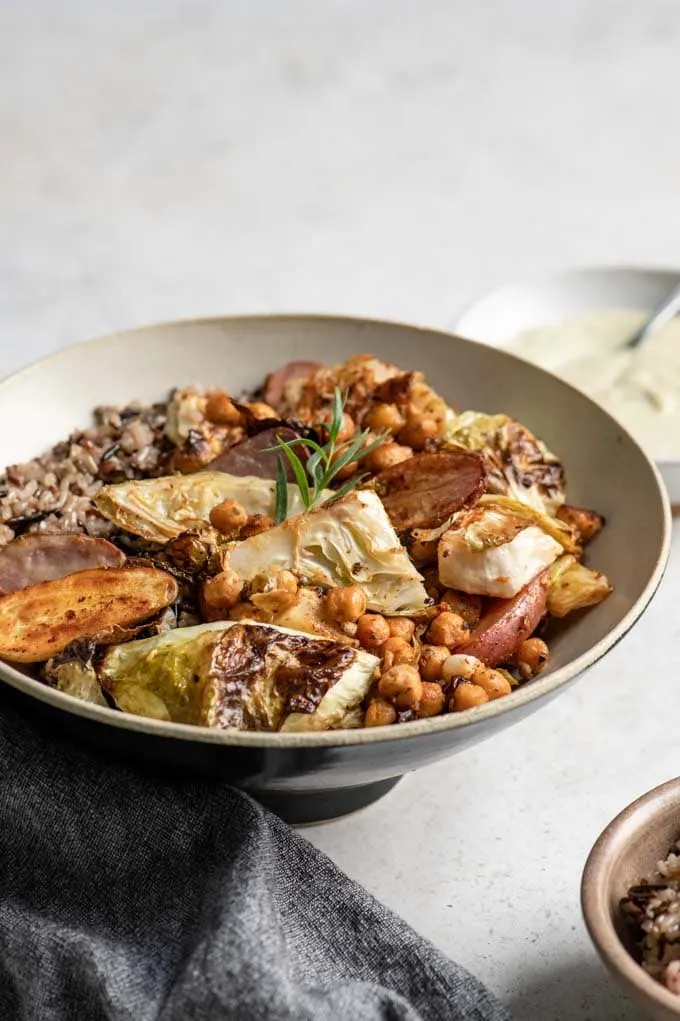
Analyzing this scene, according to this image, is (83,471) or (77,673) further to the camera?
(83,471)

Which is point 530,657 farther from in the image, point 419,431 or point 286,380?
point 286,380

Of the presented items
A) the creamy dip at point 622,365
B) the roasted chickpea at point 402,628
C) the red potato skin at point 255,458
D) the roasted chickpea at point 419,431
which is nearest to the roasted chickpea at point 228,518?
the red potato skin at point 255,458

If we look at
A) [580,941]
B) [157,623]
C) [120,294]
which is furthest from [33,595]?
[120,294]

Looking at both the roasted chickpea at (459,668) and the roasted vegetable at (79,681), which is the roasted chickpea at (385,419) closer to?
the roasted chickpea at (459,668)

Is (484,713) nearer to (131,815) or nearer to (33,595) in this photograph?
(131,815)

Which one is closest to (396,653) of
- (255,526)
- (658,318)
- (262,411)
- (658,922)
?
(255,526)
